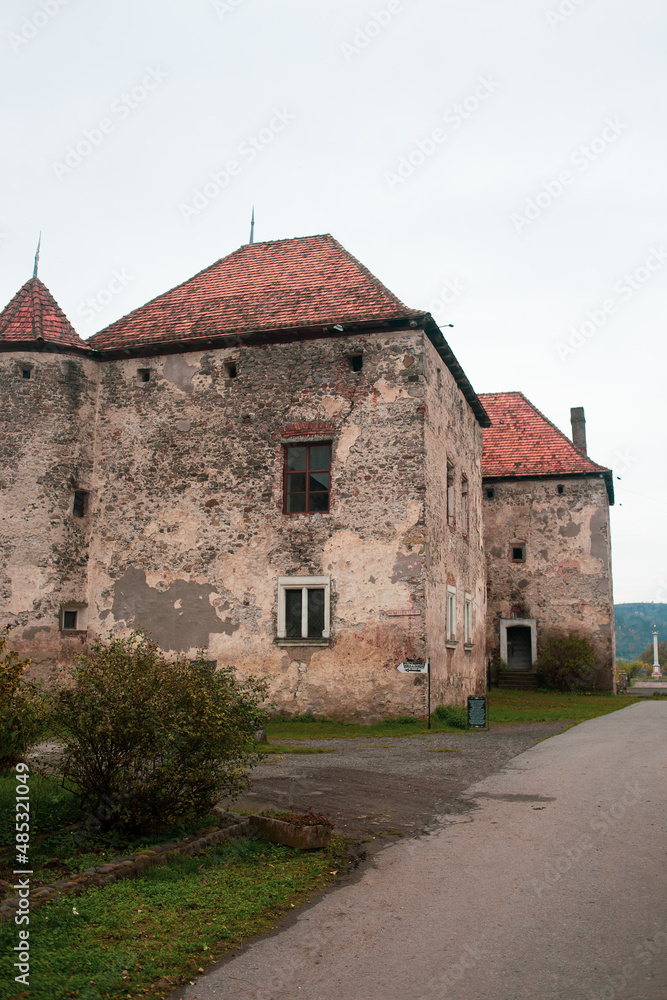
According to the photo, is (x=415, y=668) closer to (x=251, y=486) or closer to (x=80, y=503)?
(x=251, y=486)

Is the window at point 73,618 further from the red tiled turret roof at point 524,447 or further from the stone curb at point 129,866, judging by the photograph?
the red tiled turret roof at point 524,447

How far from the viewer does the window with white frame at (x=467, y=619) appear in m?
22.8

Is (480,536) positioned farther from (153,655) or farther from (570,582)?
(153,655)

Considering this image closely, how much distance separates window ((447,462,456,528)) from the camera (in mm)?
21214

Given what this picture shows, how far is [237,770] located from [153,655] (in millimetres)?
1330

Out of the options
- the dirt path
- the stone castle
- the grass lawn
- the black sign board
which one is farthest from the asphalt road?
the stone castle

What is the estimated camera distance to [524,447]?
115ft

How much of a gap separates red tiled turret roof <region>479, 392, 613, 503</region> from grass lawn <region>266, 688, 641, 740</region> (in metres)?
8.70

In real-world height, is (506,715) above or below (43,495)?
below

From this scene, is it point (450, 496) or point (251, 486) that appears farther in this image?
point (450, 496)

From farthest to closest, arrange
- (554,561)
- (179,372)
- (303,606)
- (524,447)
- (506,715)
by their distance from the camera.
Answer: (524,447), (554,561), (506,715), (179,372), (303,606)

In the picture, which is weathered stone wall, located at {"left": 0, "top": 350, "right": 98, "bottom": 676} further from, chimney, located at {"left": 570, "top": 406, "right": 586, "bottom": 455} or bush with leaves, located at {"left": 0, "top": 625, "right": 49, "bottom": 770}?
chimney, located at {"left": 570, "top": 406, "right": 586, "bottom": 455}

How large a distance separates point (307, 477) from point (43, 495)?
6.16 m

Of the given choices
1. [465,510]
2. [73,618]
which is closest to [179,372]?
[73,618]
